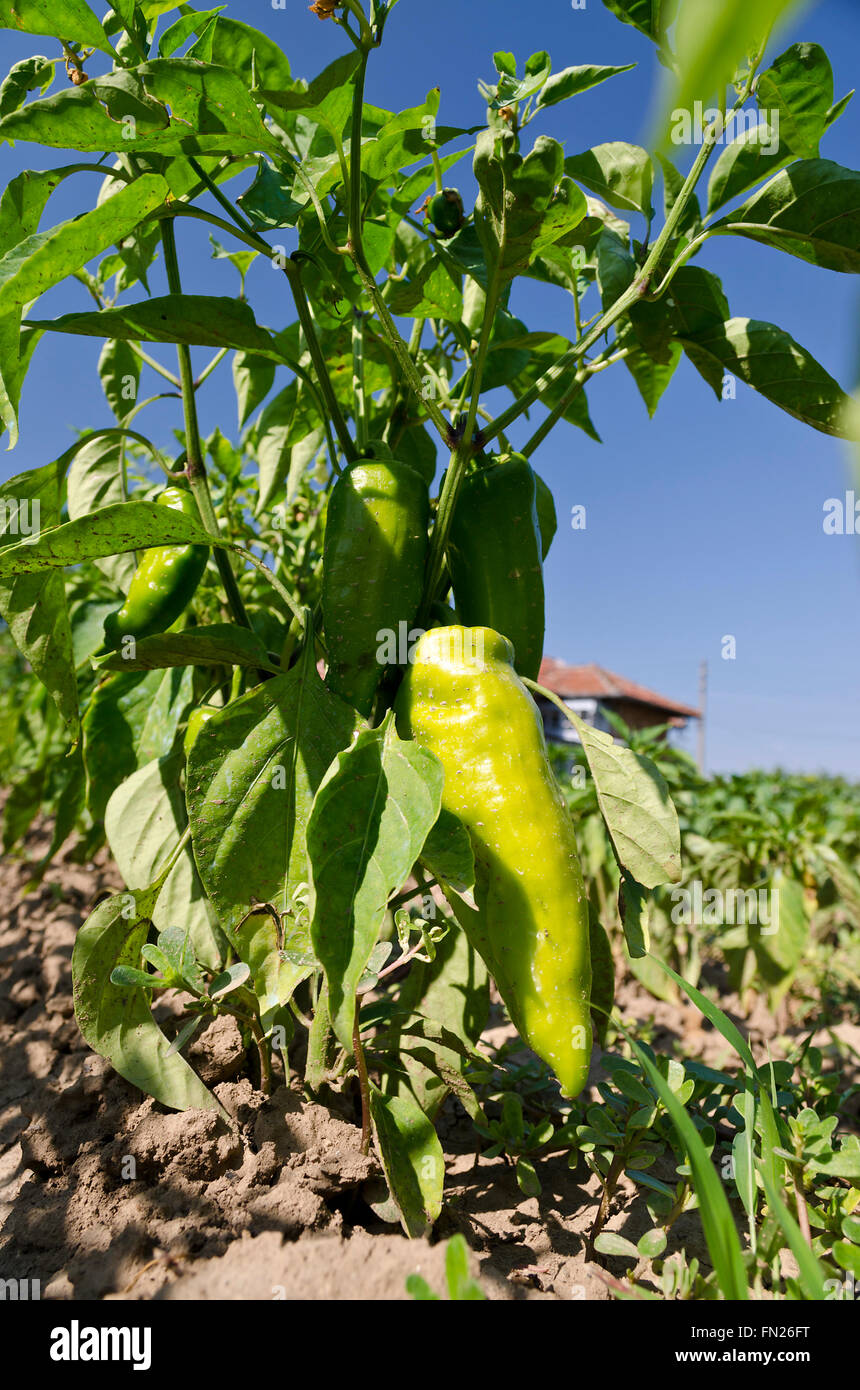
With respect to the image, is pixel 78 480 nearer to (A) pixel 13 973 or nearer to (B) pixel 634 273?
(B) pixel 634 273

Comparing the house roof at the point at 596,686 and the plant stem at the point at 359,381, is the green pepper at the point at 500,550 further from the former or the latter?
the house roof at the point at 596,686

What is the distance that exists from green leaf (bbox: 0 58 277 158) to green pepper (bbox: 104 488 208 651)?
47 centimetres

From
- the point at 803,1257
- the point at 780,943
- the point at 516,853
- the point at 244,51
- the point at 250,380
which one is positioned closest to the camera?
the point at 803,1257

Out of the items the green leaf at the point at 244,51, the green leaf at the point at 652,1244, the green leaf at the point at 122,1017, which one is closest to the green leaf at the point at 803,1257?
the green leaf at the point at 652,1244

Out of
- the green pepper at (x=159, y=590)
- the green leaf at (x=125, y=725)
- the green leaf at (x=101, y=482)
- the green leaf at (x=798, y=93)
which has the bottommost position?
the green leaf at (x=125, y=725)

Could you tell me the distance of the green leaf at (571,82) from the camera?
1038mm

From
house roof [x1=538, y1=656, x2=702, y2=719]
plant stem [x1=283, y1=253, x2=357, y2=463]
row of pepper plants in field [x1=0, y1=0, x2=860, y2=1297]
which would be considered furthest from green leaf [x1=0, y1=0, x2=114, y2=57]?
house roof [x1=538, y1=656, x2=702, y2=719]

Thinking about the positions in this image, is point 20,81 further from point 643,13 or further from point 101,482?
point 643,13

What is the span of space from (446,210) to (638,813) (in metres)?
0.87

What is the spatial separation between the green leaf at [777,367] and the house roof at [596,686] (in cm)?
2215

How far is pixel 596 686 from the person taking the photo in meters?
25.6

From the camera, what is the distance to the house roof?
25.0 metres

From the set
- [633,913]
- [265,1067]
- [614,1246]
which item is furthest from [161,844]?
[614,1246]

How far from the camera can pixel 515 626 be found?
1.13 metres
